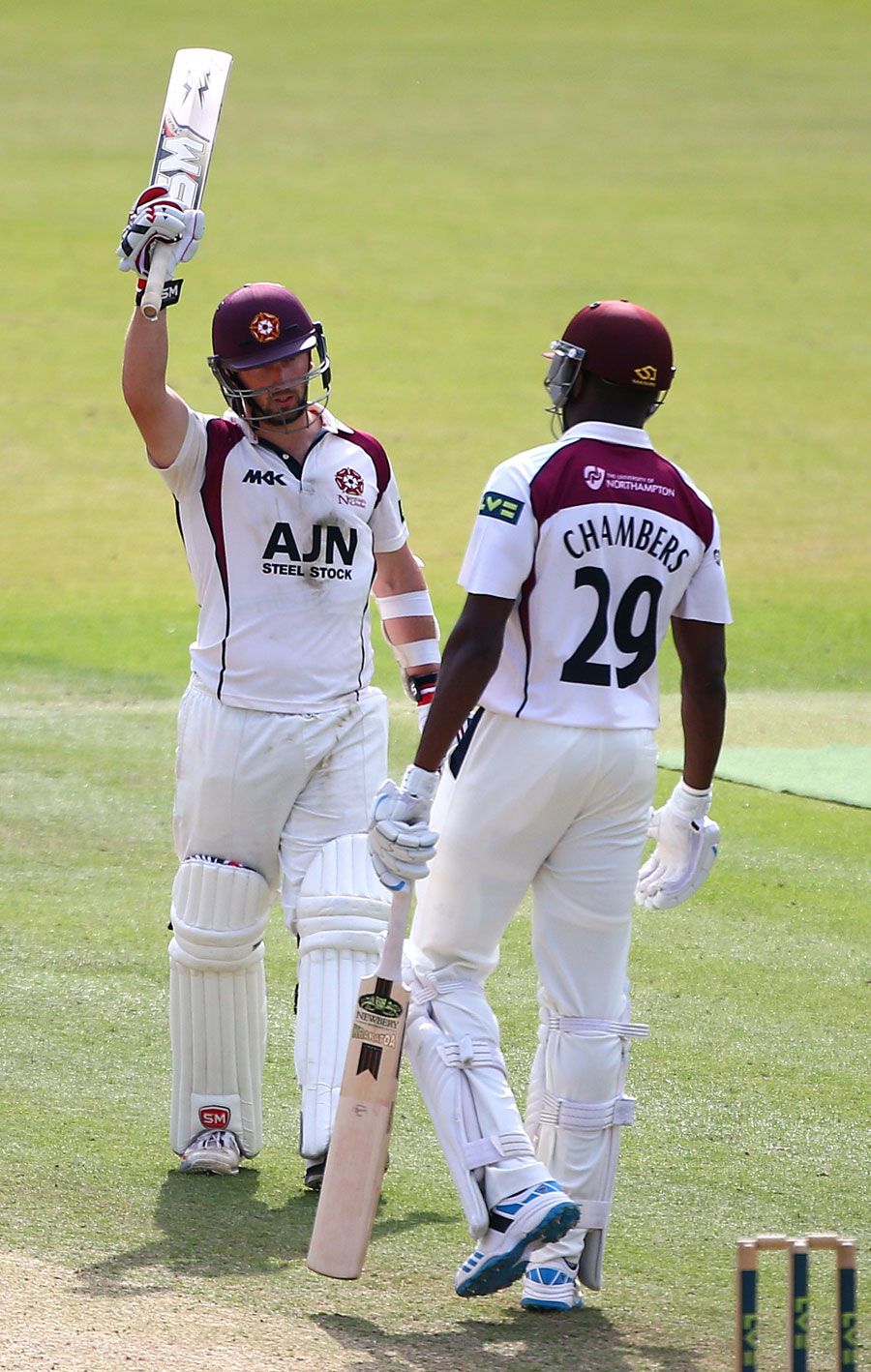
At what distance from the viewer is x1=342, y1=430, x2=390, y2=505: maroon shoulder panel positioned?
4.66 metres

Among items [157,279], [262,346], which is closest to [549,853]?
[262,346]

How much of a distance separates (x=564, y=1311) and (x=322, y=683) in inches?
59.5

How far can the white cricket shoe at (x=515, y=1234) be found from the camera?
11.6 feet

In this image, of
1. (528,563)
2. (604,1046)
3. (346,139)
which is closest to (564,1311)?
(604,1046)

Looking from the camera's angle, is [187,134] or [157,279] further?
[187,134]

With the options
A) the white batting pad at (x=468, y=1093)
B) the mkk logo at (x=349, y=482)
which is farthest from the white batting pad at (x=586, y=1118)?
the mkk logo at (x=349, y=482)

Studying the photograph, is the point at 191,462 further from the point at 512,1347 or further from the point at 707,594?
the point at 512,1347

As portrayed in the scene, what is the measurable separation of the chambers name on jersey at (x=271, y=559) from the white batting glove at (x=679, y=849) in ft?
2.75

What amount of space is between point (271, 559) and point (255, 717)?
1.17 feet

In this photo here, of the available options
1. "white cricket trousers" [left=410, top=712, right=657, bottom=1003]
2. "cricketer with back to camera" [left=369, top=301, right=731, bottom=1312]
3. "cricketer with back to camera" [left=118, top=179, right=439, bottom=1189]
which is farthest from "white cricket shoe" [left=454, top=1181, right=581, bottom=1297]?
"cricketer with back to camera" [left=118, top=179, right=439, bottom=1189]

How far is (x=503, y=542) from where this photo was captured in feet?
12.0

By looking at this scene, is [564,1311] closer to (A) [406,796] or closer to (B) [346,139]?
(A) [406,796]

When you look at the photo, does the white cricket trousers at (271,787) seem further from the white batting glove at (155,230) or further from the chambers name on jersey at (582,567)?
the white batting glove at (155,230)

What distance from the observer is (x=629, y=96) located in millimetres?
26844
